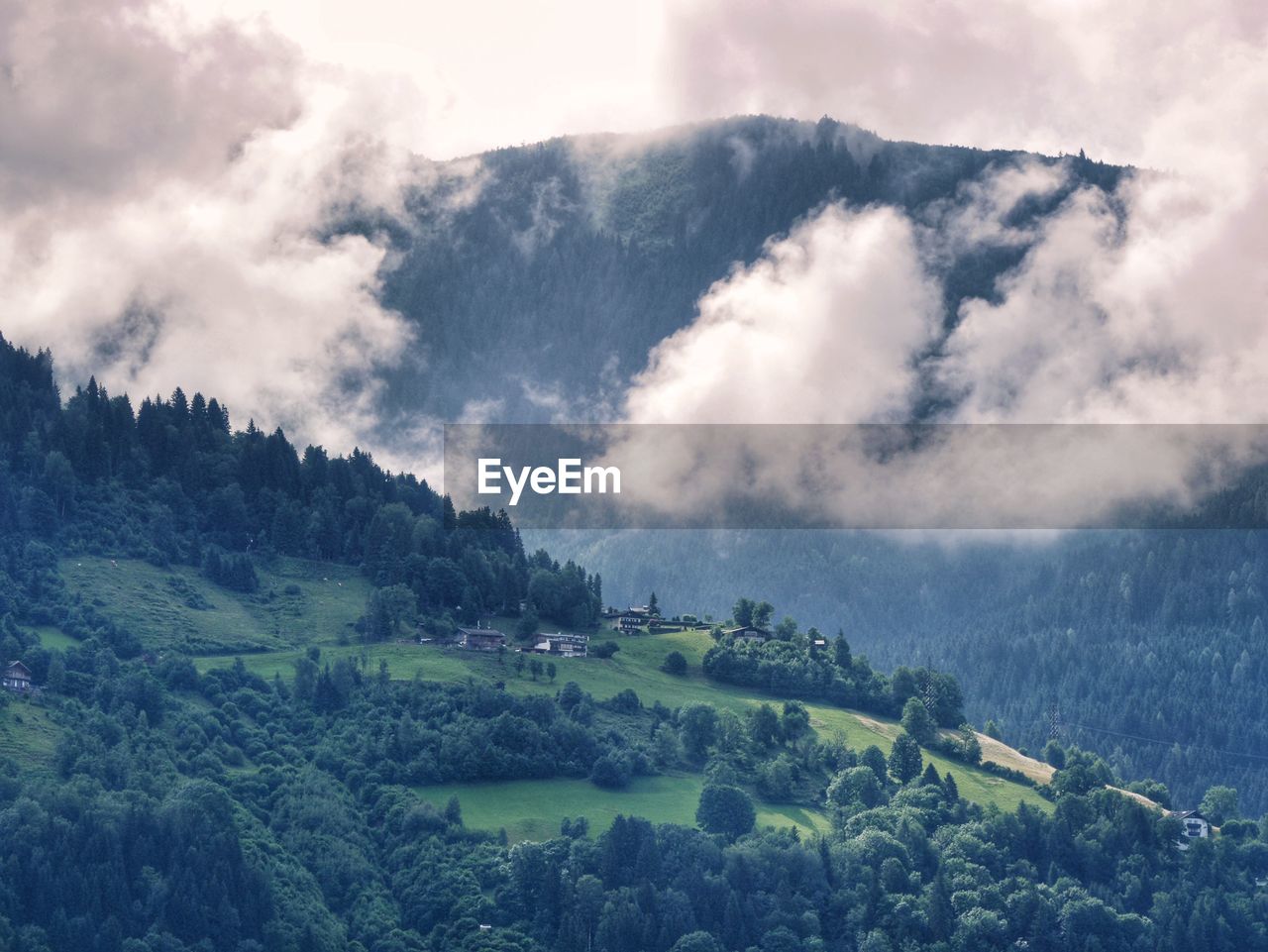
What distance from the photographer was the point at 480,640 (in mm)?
182125

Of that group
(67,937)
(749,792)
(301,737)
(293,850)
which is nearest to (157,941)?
(67,937)

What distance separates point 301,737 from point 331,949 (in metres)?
21.9

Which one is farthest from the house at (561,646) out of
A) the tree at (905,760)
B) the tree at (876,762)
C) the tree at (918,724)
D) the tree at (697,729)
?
the tree at (905,760)

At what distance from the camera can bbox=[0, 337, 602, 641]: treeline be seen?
18450cm

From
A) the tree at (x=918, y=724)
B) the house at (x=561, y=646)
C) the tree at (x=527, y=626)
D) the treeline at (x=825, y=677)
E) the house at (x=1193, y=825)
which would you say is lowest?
the house at (x=1193, y=825)

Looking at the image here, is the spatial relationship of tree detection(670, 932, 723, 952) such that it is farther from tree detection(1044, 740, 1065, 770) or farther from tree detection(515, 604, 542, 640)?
tree detection(1044, 740, 1065, 770)

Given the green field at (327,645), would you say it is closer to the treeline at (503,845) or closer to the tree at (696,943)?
the treeline at (503,845)

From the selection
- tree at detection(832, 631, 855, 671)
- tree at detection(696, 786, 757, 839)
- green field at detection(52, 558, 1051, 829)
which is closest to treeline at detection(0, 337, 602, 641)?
green field at detection(52, 558, 1051, 829)

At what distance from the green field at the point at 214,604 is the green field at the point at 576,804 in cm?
2120

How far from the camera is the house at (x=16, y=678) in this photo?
156375 mm

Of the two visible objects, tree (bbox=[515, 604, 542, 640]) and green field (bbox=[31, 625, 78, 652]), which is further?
tree (bbox=[515, 604, 542, 640])

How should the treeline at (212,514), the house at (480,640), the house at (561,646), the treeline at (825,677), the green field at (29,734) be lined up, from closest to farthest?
the green field at (29,734)
the house at (480,640)
the house at (561,646)
the treeline at (212,514)
the treeline at (825,677)

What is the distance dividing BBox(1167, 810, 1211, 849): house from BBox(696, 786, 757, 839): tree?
1267 inches

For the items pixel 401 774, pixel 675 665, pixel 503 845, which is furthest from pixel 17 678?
pixel 675 665
